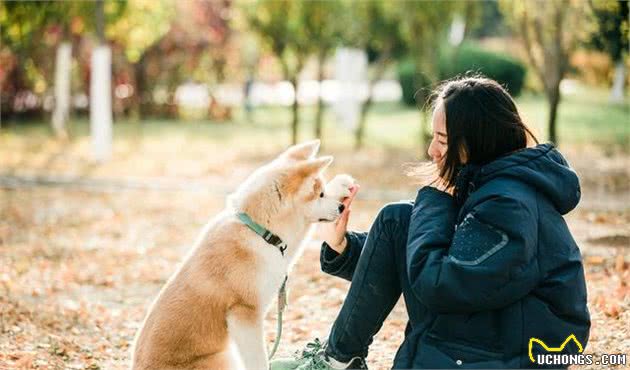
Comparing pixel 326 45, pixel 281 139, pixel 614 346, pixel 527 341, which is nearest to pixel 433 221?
pixel 527 341

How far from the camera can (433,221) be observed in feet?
10.6

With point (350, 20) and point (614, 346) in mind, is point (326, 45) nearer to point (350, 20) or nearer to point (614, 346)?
point (350, 20)

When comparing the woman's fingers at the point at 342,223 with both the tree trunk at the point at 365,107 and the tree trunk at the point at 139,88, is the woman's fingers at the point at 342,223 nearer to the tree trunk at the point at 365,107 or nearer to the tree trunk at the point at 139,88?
the tree trunk at the point at 365,107

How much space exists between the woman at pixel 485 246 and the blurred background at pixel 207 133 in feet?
2.84

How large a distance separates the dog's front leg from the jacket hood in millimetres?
1179

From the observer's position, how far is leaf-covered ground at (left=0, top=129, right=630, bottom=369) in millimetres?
5328

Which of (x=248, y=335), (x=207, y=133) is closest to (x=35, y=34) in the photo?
(x=207, y=133)

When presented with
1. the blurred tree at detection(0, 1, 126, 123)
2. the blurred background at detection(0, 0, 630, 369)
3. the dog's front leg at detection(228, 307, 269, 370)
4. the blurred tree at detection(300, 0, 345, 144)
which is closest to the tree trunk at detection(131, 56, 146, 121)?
the blurred background at detection(0, 0, 630, 369)

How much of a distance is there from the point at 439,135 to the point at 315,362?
1256 mm

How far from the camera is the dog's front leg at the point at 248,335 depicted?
367 centimetres

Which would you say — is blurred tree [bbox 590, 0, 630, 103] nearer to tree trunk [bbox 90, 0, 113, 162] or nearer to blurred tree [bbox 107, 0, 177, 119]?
tree trunk [bbox 90, 0, 113, 162]

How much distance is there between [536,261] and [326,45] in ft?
42.6

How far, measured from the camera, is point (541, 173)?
3.16m

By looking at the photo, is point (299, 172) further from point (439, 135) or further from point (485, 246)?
point (485, 246)
